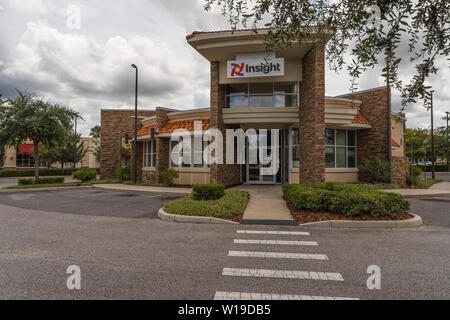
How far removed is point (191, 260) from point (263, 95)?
1144 cm

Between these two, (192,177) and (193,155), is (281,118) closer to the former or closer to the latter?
(193,155)

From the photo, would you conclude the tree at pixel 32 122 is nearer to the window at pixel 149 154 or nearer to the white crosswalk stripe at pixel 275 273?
the window at pixel 149 154

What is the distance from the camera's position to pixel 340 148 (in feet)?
51.6

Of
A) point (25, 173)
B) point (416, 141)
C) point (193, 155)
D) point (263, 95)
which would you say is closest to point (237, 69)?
point (263, 95)

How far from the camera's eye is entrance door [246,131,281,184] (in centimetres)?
1703

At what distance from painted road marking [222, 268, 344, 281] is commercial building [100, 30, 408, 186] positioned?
27.5ft

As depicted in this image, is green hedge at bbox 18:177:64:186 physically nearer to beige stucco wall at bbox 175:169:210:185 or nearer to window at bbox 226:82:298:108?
beige stucco wall at bbox 175:169:210:185

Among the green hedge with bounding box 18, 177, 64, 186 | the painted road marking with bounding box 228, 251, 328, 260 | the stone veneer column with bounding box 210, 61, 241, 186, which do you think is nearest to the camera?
the painted road marking with bounding box 228, 251, 328, 260

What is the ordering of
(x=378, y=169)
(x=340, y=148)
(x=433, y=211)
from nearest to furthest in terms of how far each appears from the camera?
(x=433, y=211), (x=378, y=169), (x=340, y=148)

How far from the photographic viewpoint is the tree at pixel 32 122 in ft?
56.5

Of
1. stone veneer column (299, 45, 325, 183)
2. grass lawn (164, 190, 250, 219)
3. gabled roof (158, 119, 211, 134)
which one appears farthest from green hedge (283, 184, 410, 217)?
gabled roof (158, 119, 211, 134)

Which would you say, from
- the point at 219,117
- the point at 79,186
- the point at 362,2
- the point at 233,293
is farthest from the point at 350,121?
the point at 79,186

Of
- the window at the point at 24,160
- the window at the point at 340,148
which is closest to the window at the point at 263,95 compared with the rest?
the window at the point at 340,148

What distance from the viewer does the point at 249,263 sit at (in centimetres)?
417
